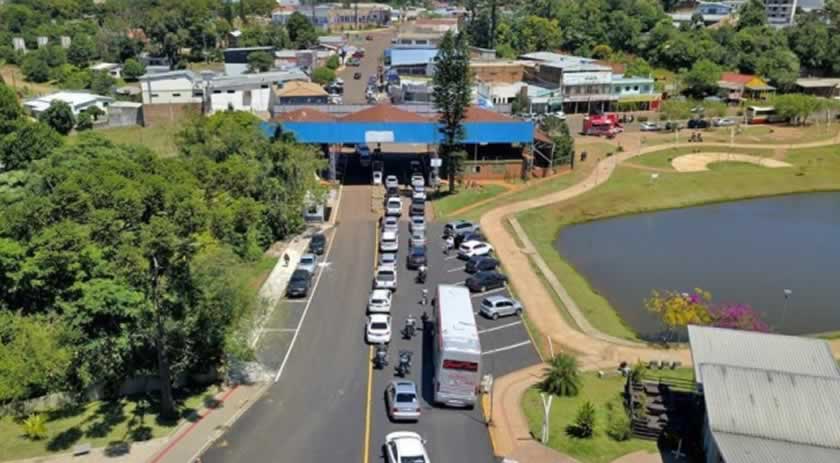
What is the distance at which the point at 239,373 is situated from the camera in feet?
100

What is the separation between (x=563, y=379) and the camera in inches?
1153

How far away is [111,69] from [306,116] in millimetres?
68449

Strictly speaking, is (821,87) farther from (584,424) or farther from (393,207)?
(584,424)

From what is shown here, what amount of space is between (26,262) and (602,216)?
43.8 meters

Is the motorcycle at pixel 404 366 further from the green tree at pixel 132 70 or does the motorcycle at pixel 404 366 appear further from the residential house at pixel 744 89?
the green tree at pixel 132 70

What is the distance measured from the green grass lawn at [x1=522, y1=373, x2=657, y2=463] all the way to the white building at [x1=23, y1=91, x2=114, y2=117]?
76408mm

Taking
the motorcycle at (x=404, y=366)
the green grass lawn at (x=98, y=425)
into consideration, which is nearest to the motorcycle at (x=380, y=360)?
the motorcycle at (x=404, y=366)

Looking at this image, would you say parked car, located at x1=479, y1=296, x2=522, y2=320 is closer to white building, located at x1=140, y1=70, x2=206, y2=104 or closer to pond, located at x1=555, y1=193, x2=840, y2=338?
pond, located at x1=555, y1=193, x2=840, y2=338

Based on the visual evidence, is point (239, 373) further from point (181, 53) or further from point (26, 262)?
point (181, 53)

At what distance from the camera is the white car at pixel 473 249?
45031mm

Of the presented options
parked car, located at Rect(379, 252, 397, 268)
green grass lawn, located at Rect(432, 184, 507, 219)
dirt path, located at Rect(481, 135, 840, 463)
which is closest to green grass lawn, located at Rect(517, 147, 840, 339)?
dirt path, located at Rect(481, 135, 840, 463)

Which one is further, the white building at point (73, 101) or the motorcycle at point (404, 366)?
the white building at point (73, 101)

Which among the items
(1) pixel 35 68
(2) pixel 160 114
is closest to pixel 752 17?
(2) pixel 160 114

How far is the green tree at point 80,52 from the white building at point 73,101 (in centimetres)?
3014
